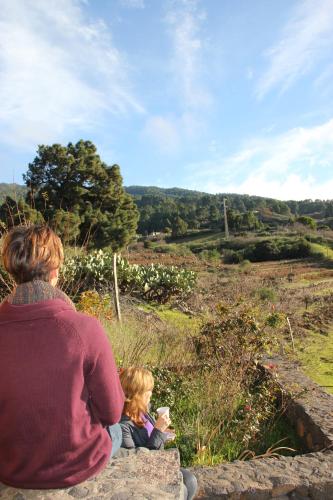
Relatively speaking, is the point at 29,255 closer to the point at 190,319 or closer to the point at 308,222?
the point at 190,319

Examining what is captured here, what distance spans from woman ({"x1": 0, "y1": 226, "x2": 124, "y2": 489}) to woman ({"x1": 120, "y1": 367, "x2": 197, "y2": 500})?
3.44 ft

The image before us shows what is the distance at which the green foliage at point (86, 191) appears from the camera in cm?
1667

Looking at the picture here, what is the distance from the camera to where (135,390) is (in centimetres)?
283

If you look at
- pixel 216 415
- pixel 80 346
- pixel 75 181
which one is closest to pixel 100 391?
pixel 80 346

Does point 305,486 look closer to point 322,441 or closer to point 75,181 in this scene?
point 322,441

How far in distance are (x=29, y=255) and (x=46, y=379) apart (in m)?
0.49

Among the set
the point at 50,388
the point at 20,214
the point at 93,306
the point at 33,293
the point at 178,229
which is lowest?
the point at 93,306

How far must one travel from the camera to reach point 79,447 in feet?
5.47

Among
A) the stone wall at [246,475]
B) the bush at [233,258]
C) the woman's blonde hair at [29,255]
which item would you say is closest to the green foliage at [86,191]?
the bush at [233,258]

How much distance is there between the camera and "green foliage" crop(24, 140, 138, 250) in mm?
16672

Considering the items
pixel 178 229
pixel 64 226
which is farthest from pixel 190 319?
pixel 178 229

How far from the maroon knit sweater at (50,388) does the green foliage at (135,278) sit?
23.1ft

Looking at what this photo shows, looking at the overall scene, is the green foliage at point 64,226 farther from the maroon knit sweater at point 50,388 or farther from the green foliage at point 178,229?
the green foliage at point 178,229

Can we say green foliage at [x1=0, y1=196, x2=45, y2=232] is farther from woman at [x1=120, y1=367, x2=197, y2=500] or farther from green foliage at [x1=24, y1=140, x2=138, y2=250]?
green foliage at [x1=24, y1=140, x2=138, y2=250]
